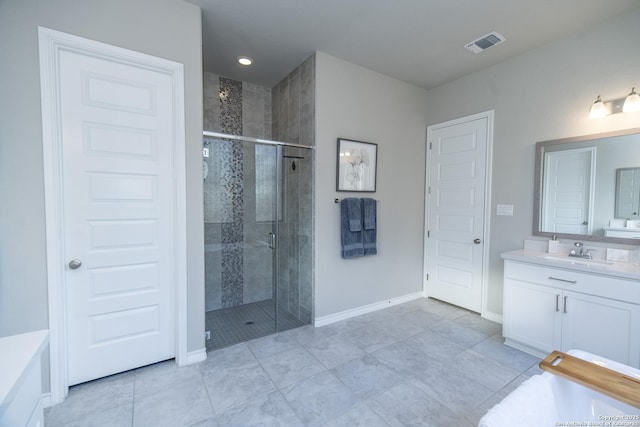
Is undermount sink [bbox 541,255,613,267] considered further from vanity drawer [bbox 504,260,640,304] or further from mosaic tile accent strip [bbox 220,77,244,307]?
mosaic tile accent strip [bbox 220,77,244,307]

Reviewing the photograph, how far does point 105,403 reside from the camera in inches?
70.6

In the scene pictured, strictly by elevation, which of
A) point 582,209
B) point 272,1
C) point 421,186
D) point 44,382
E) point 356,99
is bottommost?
point 44,382

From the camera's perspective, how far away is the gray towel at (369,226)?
315cm

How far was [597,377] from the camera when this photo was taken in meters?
1.11

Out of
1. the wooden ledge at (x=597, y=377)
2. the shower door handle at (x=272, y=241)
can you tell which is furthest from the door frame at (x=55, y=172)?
the wooden ledge at (x=597, y=377)

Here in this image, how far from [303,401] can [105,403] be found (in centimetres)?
130

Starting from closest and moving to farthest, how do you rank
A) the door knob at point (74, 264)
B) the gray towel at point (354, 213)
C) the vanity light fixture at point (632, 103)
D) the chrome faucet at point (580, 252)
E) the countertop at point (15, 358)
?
the countertop at point (15, 358), the door knob at point (74, 264), the vanity light fixture at point (632, 103), the chrome faucet at point (580, 252), the gray towel at point (354, 213)

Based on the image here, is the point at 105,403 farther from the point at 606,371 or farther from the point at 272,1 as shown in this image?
the point at 272,1

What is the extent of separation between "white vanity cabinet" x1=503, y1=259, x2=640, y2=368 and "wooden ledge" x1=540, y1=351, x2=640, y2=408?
1.23 meters

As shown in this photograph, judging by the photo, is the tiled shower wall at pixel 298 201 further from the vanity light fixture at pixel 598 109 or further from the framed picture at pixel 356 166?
the vanity light fixture at pixel 598 109

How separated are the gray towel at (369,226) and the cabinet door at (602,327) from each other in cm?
174

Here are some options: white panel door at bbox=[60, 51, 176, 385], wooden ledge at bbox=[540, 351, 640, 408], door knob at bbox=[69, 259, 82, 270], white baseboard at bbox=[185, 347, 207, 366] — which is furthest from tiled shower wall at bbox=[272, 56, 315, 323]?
wooden ledge at bbox=[540, 351, 640, 408]

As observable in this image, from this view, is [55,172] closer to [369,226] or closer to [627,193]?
[369,226]

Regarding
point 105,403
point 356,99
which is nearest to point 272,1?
point 356,99
